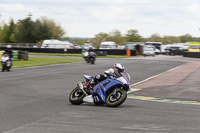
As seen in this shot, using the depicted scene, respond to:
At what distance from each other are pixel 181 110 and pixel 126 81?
1.52 meters

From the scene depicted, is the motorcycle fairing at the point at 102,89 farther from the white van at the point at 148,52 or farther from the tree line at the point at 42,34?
the tree line at the point at 42,34

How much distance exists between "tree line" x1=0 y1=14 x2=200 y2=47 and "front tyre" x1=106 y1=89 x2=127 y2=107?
71113 millimetres

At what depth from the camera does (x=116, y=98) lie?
360 inches

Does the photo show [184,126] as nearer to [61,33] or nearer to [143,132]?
[143,132]

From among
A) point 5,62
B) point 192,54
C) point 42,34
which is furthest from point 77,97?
point 42,34

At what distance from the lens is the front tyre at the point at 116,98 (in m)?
8.99

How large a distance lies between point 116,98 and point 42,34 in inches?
3300

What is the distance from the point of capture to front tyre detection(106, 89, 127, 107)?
899cm

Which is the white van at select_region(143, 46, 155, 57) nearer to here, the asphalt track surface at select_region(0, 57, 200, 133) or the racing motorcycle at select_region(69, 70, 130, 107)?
the asphalt track surface at select_region(0, 57, 200, 133)

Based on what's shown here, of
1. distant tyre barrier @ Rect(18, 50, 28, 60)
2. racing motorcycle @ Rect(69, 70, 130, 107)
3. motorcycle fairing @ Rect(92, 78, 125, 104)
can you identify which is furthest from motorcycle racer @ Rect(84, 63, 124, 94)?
distant tyre barrier @ Rect(18, 50, 28, 60)

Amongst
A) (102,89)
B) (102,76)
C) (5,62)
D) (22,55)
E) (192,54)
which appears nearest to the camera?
(102,89)

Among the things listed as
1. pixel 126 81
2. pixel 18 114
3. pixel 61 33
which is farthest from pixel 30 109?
pixel 61 33

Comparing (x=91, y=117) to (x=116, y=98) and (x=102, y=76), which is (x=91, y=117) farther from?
(x=102, y=76)

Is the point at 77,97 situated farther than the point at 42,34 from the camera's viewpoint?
No
